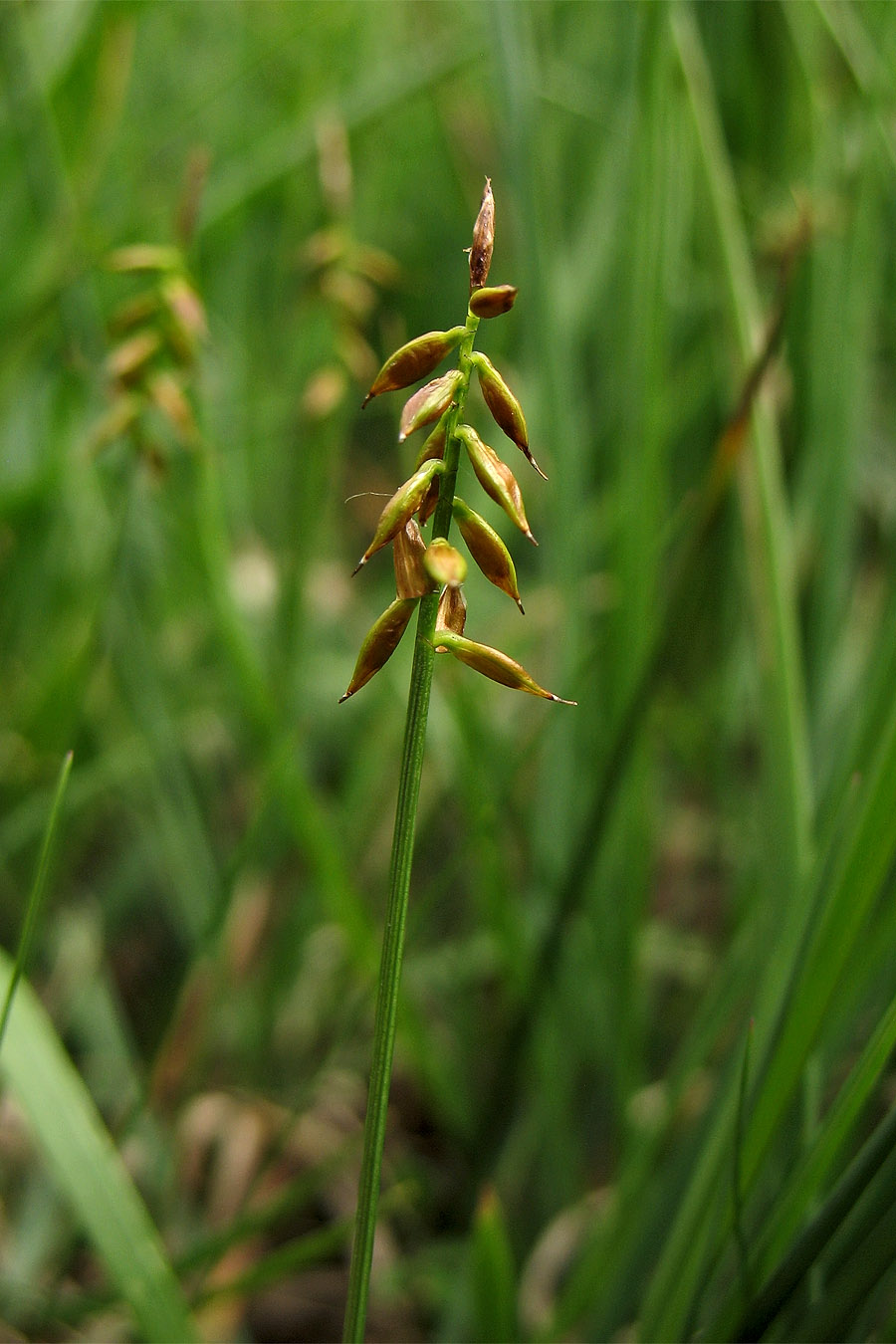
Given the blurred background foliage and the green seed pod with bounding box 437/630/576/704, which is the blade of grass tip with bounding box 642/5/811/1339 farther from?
the green seed pod with bounding box 437/630/576/704

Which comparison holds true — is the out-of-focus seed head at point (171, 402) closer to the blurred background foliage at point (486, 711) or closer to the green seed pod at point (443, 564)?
the blurred background foliage at point (486, 711)

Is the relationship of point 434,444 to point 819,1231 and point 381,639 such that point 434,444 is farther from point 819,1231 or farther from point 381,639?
point 819,1231

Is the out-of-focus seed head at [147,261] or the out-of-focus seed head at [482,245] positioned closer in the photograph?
the out-of-focus seed head at [482,245]

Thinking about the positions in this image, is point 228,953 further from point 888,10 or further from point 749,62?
point 749,62

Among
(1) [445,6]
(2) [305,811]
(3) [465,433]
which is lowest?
(2) [305,811]

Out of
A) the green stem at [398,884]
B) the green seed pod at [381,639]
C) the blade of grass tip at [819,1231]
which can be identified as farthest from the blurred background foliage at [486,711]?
the green seed pod at [381,639]

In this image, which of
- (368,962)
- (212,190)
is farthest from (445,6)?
(368,962)
